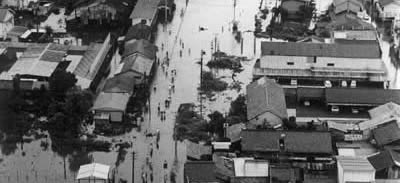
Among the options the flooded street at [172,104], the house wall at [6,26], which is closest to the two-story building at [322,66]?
the flooded street at [172,104]

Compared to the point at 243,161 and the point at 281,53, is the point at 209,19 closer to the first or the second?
the point at 281,53

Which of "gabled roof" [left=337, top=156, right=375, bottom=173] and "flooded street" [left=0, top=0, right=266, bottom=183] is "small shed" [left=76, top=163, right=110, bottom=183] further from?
"gabled roof" [left=337, top=156, right=375, bottom=173]

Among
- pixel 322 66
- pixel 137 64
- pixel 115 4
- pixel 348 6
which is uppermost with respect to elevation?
pixel 115 4

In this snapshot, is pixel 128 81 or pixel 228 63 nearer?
pixel 128 81

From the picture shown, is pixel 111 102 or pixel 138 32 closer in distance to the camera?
pixel 111 102

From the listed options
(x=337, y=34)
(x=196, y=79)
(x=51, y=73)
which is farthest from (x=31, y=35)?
(x=337, y=34)

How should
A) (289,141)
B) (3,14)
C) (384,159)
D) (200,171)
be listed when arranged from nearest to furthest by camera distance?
(200,171), (384,159), (289,141), (3,14)

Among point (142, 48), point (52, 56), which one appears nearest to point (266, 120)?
point (142, 48)

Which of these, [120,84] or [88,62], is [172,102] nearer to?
[120,84]
